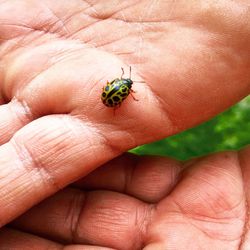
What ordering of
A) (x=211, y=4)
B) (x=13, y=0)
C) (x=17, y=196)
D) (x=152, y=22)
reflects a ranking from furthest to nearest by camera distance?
1. (x=13, y=0)
2. (x=152, y=22)
3. (x=211, y=4)
4. (x=17, y=196)

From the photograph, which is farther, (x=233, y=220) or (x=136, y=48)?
(x=136, y=48)

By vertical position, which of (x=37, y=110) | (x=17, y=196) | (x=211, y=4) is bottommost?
(x=17, y=196)

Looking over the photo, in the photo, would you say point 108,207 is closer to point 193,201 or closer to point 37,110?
point 193,201

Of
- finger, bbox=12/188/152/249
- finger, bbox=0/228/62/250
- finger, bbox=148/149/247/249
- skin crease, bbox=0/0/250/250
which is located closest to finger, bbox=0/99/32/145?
skin crease, bbox=0/0/250/250

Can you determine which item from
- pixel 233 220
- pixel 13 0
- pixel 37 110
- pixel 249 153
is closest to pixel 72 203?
pixel 37 110

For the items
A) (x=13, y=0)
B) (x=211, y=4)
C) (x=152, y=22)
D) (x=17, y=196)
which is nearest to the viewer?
(x=17, y=196)

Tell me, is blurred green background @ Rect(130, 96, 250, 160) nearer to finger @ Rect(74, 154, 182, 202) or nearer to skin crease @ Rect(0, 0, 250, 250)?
finger @ Rect(74, 154, 182, 202)

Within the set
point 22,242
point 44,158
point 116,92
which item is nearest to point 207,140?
point 116,92
